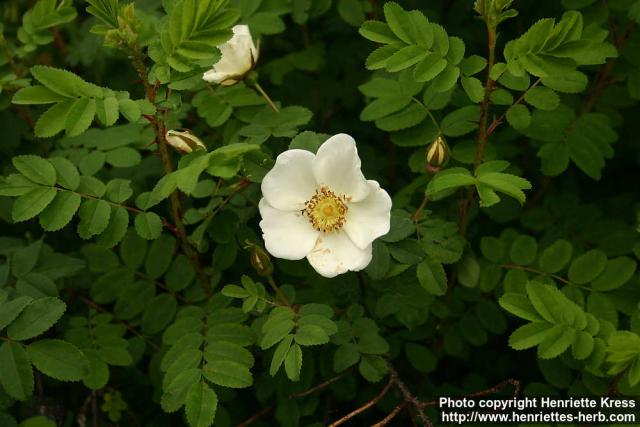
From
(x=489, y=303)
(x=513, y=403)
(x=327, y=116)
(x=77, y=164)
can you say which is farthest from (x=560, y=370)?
(x=77, y=164)

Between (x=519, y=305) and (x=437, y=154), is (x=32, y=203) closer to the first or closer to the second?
(x=437, y=154)

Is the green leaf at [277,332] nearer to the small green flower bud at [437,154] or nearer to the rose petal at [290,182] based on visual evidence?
the rose petal at [290,182]

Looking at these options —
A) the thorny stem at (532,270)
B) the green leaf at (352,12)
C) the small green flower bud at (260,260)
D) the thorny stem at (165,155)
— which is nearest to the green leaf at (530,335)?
the thorny stem at (532,270)

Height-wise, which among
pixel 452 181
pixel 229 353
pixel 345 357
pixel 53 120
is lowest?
pixel 345 357

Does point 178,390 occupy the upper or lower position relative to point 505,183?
lower

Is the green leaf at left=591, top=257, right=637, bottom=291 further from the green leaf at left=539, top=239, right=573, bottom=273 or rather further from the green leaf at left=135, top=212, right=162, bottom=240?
the green leaf at left=135, top=212, right=162, bottom=240

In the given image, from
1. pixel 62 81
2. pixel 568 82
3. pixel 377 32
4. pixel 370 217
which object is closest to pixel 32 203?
pixel 62 81

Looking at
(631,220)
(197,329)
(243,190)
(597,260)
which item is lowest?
(631,220)

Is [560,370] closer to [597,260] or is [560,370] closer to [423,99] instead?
[597,260]
